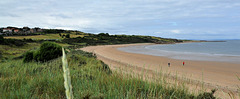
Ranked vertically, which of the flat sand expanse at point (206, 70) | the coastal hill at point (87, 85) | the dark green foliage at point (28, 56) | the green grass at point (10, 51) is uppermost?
the coastal hill at point (87, 85)

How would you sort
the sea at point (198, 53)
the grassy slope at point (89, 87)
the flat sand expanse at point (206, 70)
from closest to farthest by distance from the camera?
1. the grassy slope at point (89, 87)
2. the flat sand expanse at point (206, 70)
3. the sea at point (198, 53)

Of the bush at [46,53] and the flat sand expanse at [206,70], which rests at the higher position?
the bush at [46,53]

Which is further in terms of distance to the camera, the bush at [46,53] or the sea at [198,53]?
the sea at [198,53]

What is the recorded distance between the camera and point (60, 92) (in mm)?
3578

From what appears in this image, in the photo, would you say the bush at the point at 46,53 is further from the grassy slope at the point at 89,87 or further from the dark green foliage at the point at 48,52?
the grassy slope at the point at 89,87

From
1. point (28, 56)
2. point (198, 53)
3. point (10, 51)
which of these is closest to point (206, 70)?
point (28, 56)

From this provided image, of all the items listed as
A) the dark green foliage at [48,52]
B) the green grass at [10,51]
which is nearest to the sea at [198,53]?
the dark green foliage at [48,52]

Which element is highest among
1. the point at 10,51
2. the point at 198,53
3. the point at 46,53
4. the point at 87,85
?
the point at 87,85

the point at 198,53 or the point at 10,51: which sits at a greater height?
the point at 10,51

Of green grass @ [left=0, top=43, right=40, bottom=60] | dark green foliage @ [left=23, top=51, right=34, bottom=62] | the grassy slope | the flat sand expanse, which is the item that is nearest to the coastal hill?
the grassy slope

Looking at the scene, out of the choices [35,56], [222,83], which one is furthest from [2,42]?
[222,83]

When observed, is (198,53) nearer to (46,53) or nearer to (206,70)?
(206,70)

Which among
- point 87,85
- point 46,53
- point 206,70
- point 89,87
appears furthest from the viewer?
point 206,70

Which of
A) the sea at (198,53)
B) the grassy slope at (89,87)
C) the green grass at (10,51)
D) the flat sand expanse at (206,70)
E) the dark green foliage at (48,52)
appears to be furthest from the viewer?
the sea at (198,53)
